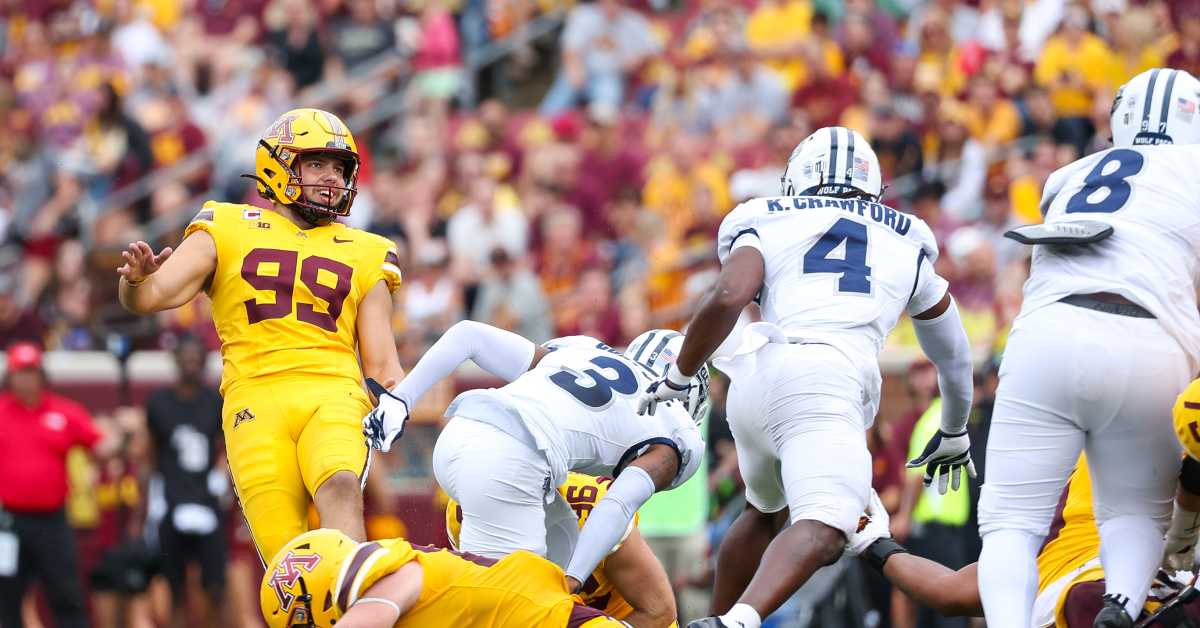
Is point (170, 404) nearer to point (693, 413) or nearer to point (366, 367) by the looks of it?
point (366, 367)

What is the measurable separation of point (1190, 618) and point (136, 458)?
8.51 m

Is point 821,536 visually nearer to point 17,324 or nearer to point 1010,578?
point 1010,578

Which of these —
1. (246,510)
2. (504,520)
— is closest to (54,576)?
(246,510)

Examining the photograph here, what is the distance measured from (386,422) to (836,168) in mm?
1967

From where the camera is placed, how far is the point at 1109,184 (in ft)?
20.6

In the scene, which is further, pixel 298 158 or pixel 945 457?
pixel 298 158

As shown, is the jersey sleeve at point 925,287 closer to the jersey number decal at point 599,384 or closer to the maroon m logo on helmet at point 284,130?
the jersey number decal at point 599,384

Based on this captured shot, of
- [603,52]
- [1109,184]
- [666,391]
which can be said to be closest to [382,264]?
[666,391]

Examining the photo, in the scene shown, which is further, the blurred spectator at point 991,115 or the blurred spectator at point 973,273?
the blurred spectator at point 991,115

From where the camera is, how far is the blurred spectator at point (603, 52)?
1577cm

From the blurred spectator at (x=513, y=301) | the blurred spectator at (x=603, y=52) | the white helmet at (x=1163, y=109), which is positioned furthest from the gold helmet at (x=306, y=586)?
the blurred spectator at (x=603, y=52)

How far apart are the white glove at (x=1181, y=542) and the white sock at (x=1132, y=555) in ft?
0.34

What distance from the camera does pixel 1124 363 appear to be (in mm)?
5879

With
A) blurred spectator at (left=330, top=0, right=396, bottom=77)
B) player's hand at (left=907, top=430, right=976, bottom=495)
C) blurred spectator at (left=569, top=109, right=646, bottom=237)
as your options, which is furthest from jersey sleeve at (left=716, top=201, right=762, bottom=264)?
blurred spectator at (left=330, top=0, right=396, bottom=77)
